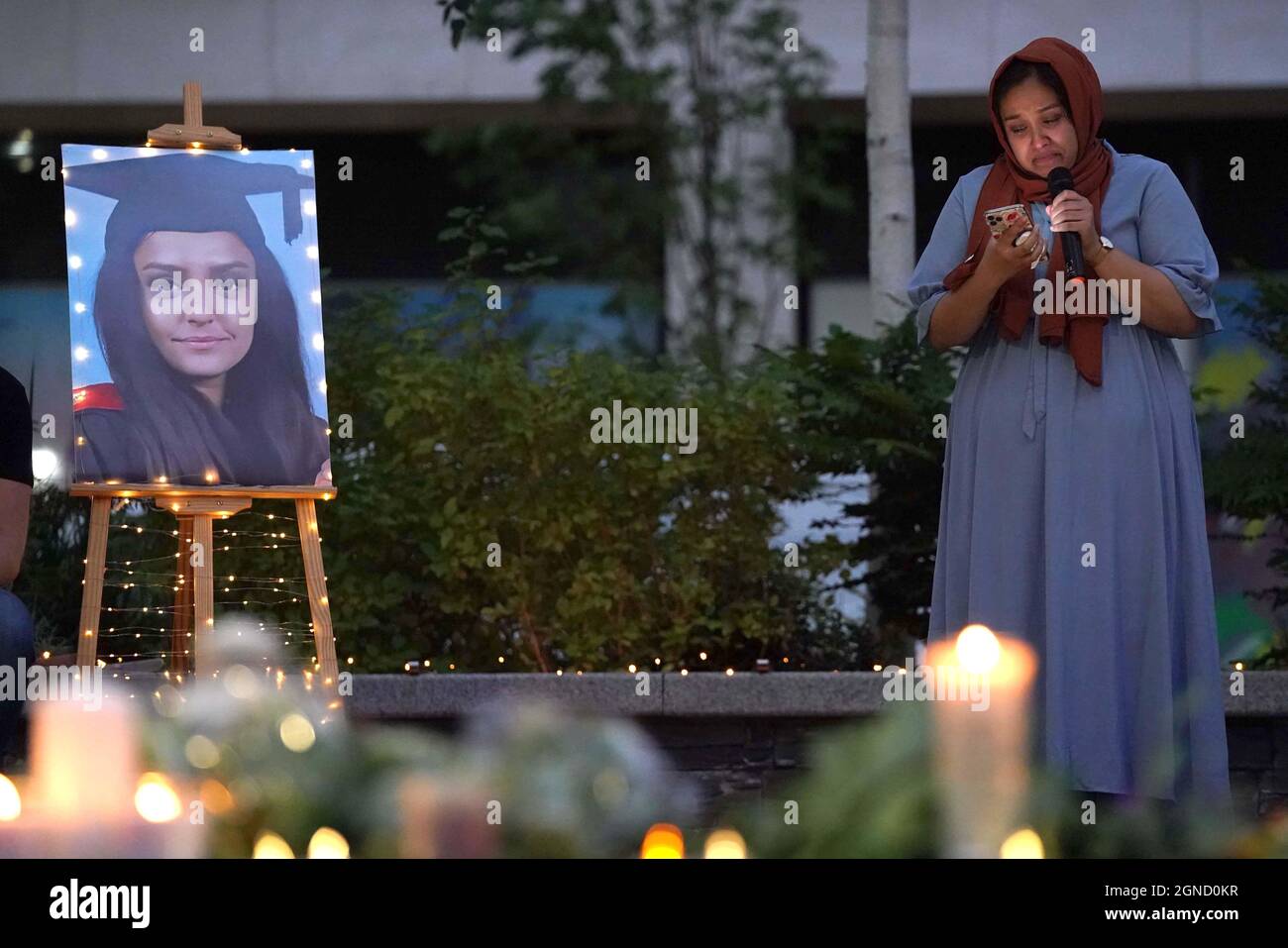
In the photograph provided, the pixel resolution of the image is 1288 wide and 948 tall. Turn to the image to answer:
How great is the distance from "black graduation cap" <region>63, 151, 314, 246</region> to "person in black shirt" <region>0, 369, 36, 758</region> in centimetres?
89

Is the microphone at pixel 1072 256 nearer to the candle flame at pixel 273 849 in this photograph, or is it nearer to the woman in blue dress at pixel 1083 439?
the woman in blue dress at pixel 1083 439

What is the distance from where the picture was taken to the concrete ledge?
4.63 metres

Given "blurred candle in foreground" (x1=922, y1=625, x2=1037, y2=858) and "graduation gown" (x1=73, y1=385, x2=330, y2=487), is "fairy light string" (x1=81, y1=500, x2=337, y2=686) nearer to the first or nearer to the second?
"graduation gown" (x1=73, y1=385, x2=330, y2=487)

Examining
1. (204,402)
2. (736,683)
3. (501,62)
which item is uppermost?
(501,62)

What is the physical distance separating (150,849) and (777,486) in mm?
4543

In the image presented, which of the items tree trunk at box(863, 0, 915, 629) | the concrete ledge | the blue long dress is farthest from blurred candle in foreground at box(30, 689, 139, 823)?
tree trunk at box(863, 0, 915, 629)

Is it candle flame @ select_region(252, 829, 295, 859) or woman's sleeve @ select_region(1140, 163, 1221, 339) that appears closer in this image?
candle flame @ select_region(252, 829, 295, 859)

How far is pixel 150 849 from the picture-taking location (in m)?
0.84

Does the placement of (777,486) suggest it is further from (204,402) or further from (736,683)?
(204,402)

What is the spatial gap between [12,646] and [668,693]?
185 cm

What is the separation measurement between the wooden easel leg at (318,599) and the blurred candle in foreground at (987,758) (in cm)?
353
